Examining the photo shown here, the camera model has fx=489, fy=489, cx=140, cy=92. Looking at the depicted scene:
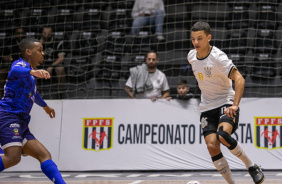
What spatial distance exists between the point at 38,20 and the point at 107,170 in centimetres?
422

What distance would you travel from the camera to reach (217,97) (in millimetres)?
5812

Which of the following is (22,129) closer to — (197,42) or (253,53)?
(197,42)

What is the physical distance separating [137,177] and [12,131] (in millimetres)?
3126

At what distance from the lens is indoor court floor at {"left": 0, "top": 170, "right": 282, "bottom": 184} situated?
7172mm

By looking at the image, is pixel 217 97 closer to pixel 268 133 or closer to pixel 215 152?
pixel 215 152

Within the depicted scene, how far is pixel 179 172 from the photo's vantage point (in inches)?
340

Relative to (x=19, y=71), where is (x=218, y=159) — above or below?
below

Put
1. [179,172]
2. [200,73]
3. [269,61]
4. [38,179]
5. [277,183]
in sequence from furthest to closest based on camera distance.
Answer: [269,61]
[179,172]
[38,179]
[277,183]
[200,73]

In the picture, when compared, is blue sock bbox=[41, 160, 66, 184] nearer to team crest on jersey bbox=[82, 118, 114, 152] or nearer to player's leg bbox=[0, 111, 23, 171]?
player's leg bbox=[0, 111, 23, 171]

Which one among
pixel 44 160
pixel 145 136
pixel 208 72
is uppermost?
pixel 208 72

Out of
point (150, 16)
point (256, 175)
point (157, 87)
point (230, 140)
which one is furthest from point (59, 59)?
point (256, 175)

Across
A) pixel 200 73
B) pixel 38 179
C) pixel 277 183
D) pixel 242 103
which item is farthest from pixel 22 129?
pixel 242 103

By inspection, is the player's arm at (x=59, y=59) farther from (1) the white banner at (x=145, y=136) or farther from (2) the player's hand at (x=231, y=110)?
(2) the player's hand at (x=231, y=110)

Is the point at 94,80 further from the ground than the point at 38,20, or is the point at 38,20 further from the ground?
the point at 38,20
